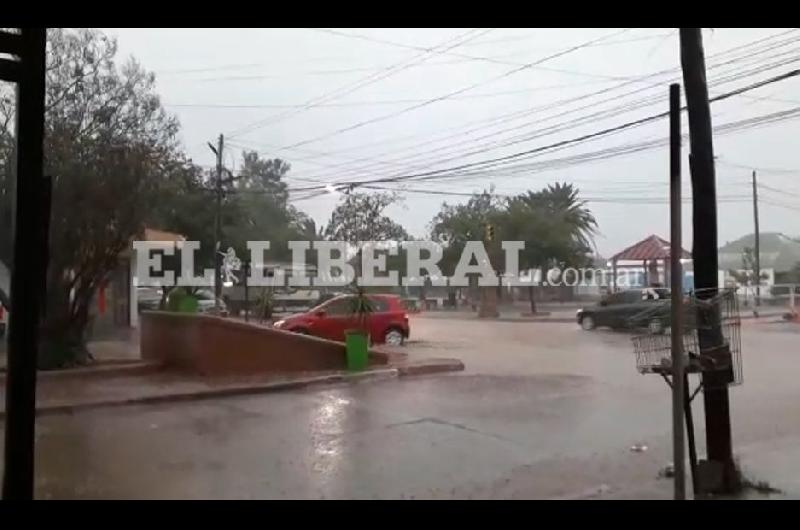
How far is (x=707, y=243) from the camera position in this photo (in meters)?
5.87

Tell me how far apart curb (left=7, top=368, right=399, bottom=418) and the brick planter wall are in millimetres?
1037

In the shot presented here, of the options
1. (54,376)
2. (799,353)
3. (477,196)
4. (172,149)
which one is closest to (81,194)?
(172,149)

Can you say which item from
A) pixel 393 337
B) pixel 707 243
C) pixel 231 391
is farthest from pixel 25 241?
pixel 393 337

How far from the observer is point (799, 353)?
1750 cm

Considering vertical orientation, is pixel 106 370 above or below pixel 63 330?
below

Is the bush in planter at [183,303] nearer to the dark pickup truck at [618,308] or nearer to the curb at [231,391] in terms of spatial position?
the curb at [231,391]

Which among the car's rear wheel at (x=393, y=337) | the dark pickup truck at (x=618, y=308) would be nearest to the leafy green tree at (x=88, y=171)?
the car's rear wheel at (x=393, y=337)

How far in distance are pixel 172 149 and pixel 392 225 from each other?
21.6 m

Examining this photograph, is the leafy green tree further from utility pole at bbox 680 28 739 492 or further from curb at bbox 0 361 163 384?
utility pole at bbox 680 28 739 492

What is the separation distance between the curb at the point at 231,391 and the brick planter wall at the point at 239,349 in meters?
1.04

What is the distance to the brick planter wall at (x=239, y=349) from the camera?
13328 millimetres

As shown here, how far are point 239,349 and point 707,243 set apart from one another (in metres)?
9.44

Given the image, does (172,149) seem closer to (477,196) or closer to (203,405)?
(203,405)

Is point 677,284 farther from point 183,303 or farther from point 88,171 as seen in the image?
point 183,303
